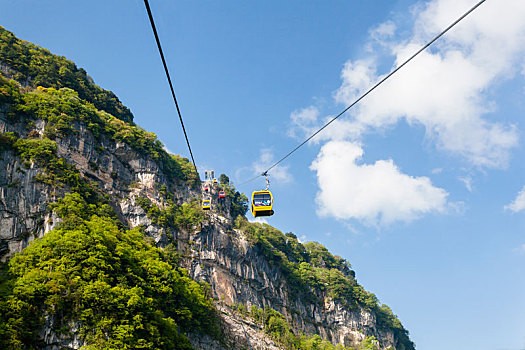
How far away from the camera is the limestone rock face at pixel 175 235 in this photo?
135 ft

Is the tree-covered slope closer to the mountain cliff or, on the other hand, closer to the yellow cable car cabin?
the mountain cliff

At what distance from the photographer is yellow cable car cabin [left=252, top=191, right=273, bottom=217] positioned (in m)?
26.9

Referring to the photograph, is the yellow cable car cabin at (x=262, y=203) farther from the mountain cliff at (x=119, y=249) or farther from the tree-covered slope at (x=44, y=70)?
the tree-covered slope at (x=44, y=70)

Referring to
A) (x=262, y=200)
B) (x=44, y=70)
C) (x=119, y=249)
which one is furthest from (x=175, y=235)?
(x=262, y=200)

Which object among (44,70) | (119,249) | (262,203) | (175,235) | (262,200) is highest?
(44,70)

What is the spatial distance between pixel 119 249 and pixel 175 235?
21.3 meters

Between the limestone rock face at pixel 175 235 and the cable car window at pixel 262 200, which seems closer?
the cable car window at pixel 262 200

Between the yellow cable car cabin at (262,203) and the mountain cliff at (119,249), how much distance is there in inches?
602

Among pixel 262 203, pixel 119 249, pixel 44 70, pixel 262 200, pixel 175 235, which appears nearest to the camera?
pixel 262 203

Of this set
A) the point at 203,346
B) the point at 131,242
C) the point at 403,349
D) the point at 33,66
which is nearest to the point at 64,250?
the point at 131,242

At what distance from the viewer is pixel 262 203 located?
27281 mm

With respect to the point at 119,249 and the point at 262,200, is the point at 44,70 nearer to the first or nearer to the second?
the point at 119,249

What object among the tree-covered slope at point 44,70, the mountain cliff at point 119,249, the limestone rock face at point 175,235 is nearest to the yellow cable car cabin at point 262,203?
the mountain cliff at point 119,249

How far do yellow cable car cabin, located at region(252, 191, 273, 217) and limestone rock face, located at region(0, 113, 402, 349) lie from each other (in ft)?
55.2
